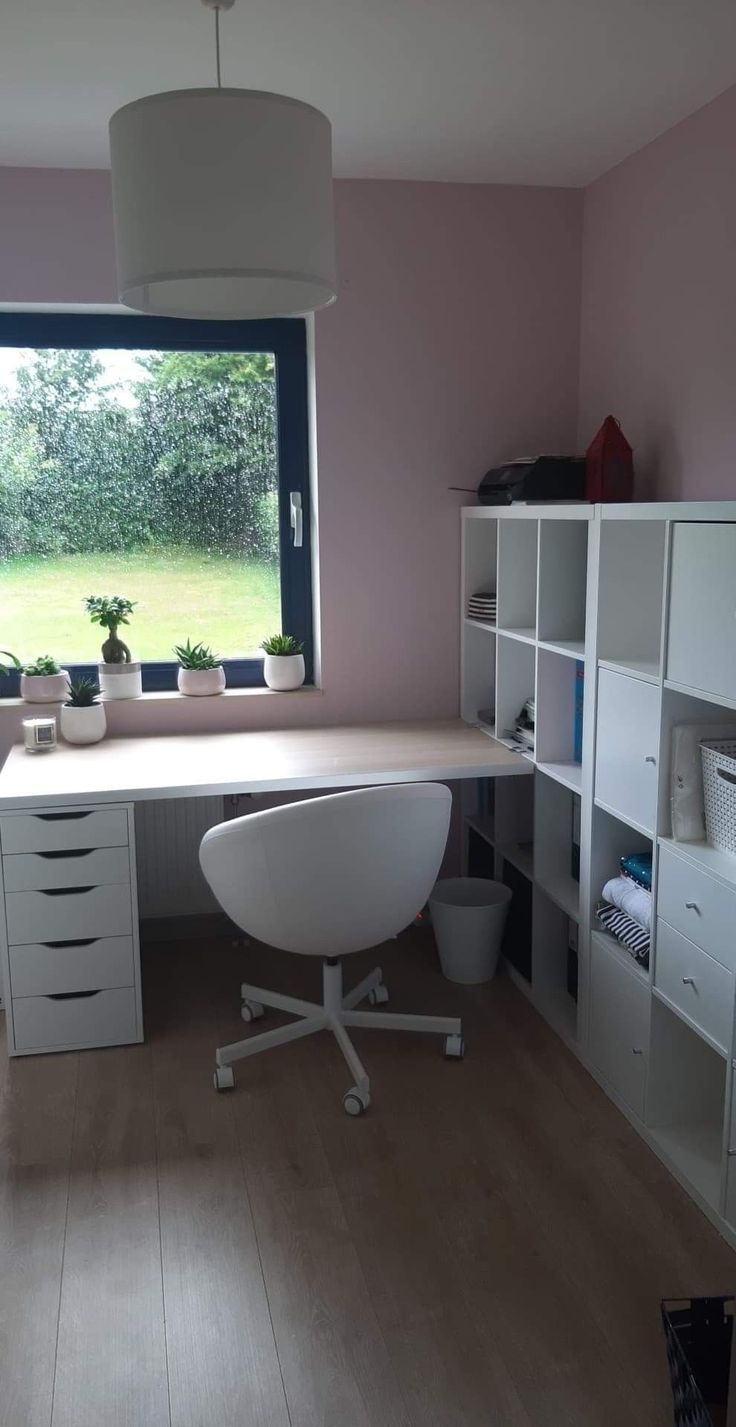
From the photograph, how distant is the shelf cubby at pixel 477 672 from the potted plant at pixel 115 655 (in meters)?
1.11

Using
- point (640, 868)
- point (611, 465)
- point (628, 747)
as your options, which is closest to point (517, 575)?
point (611, 465)

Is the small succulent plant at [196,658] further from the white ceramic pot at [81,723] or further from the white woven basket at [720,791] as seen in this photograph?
the white woven basket at [720,791]

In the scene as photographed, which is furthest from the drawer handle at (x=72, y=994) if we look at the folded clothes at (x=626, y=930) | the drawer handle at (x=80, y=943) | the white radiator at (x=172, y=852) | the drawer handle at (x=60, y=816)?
the folded clothes at (x=626, y=930)

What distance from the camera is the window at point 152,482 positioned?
3.67m

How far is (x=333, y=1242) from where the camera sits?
2.34 m

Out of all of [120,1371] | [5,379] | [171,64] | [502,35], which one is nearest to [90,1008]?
[120,1371]

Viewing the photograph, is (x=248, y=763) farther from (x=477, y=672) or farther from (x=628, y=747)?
(x=628, y=747)

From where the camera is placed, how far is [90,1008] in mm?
3111

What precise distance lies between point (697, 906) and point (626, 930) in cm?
40

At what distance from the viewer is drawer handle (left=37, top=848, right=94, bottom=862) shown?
303cm

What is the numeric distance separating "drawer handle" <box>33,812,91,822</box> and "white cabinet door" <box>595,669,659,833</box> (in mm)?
1364

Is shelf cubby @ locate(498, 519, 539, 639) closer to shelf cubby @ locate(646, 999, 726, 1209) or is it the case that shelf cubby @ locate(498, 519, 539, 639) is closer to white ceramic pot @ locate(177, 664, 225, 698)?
white ceramic pot @ locate(177, 664, 225, 698)

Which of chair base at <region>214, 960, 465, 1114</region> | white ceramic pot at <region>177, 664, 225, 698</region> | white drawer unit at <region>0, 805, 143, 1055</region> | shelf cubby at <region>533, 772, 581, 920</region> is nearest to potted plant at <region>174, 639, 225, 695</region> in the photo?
white ceramic pot at <region>177, 664, 225, 698</region>

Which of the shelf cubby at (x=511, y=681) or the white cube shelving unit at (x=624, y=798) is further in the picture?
the shelf cubby at (x=511, y=681)
